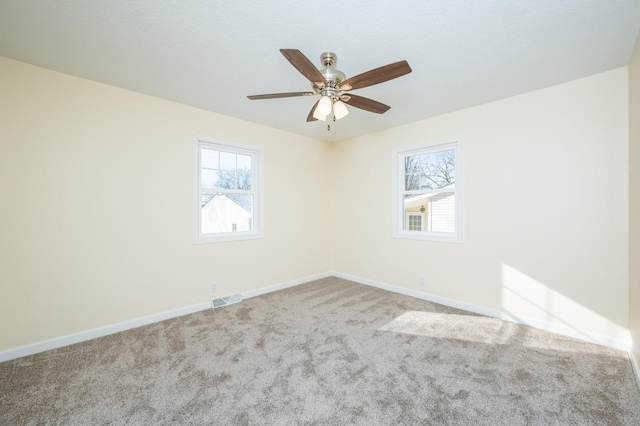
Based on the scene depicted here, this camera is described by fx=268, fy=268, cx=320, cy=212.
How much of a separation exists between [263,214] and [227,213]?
53 centimetres

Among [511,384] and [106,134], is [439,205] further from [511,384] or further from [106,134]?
[106,134]

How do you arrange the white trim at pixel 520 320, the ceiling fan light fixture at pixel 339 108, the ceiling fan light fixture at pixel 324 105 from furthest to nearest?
the white trim at pixel 520 320 < the ceiling fan light fixture at pixel 339 108 < the ceiling fan light fixture at pixel 324 105

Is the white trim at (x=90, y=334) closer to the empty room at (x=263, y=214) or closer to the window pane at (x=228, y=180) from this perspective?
the empty room at (x=263, y=214)

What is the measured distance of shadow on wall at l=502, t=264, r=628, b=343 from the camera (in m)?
2.50

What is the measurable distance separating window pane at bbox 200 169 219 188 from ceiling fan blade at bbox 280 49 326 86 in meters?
2.23

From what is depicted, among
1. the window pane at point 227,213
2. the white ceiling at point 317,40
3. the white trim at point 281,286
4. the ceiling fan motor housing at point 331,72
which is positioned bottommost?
the white trim at point 281,286

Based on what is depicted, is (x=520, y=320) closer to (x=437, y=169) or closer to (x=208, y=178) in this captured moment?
(x=437, y=169)

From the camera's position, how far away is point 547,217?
279 centimetres

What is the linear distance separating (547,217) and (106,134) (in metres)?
4.64

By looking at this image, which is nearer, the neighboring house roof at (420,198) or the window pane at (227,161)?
the neighboring house roof at (420,198)

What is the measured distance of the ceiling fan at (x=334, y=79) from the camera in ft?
5.66

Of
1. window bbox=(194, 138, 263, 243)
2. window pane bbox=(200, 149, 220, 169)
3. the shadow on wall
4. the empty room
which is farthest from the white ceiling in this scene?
the shadow on wall

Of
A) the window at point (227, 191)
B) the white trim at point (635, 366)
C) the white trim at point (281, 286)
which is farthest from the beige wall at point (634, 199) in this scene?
the window at point (227, 191)

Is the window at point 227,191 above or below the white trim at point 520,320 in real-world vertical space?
above
